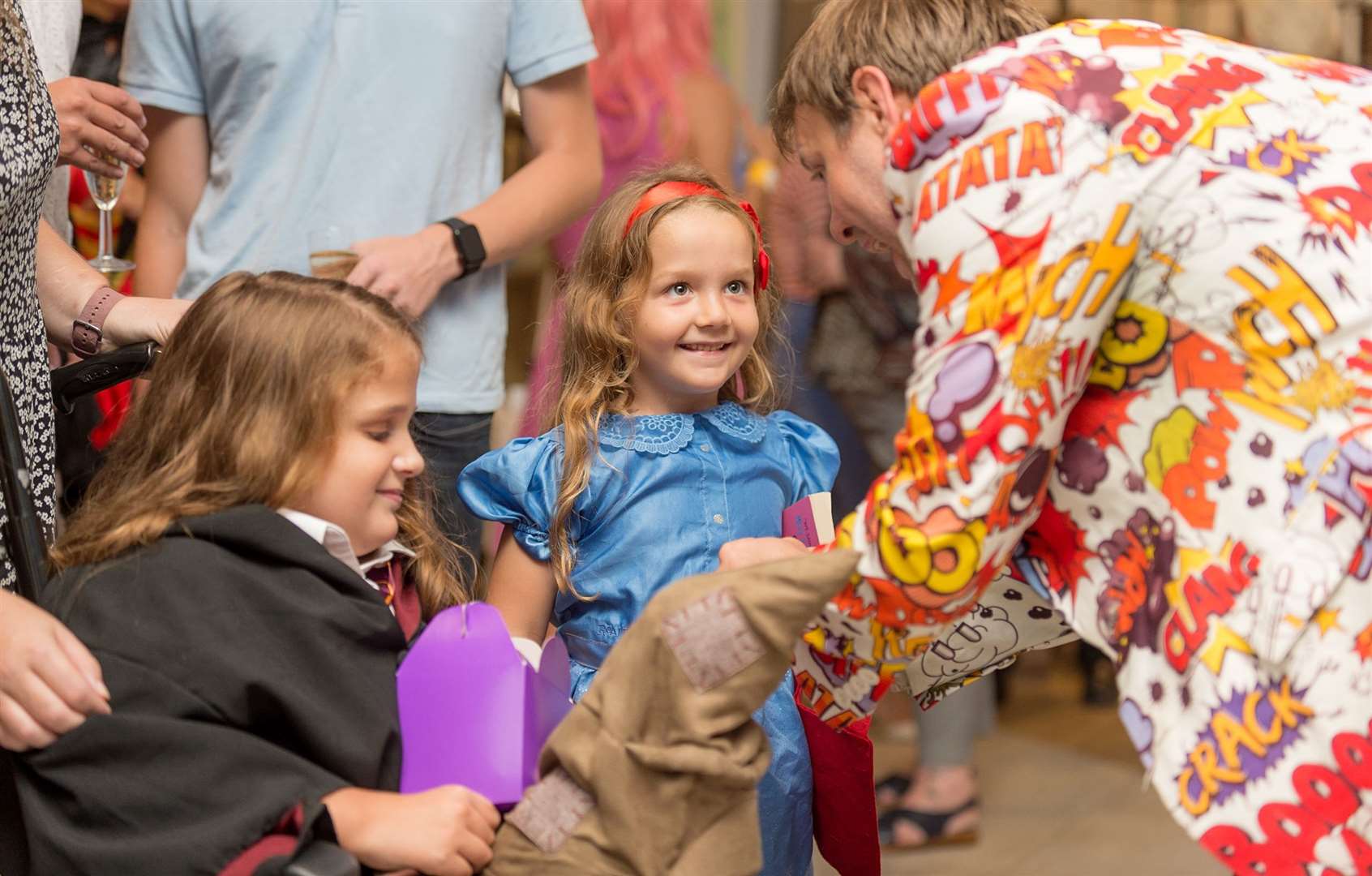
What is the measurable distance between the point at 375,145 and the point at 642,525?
0.71 meters

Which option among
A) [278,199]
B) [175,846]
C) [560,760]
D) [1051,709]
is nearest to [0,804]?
[175,846]

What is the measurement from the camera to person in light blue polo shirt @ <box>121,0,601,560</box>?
2.28 meters

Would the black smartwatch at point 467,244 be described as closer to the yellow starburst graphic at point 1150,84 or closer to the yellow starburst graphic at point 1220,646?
the yellow starburst graphic at point 1150,84

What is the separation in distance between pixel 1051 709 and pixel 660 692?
345cm

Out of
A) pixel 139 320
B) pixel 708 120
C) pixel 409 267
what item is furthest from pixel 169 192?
pixel 708 120

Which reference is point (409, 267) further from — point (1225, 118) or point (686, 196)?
point (1225, 118)

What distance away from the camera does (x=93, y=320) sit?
1.94 meters

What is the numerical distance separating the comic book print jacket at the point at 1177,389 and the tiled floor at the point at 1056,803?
204cm

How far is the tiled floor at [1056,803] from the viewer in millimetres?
3488

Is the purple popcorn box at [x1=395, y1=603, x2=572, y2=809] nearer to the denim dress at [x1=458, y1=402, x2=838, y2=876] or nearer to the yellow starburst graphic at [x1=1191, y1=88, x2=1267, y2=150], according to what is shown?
the denim dress at [x1=458, y1=402, x2=838, y2=876]

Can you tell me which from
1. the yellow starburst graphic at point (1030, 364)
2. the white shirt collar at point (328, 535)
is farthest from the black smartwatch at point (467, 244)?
the yellow starburst graphic at point (1030, 364)

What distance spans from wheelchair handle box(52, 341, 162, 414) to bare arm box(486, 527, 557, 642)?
1.77 feet

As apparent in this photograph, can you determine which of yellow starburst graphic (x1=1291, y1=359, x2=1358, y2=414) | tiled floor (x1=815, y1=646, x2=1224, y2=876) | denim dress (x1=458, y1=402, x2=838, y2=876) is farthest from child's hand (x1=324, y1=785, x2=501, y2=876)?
tiled floor (x1=815, y1=646, x2=1224, y2=876)

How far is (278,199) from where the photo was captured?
2.30 metres
